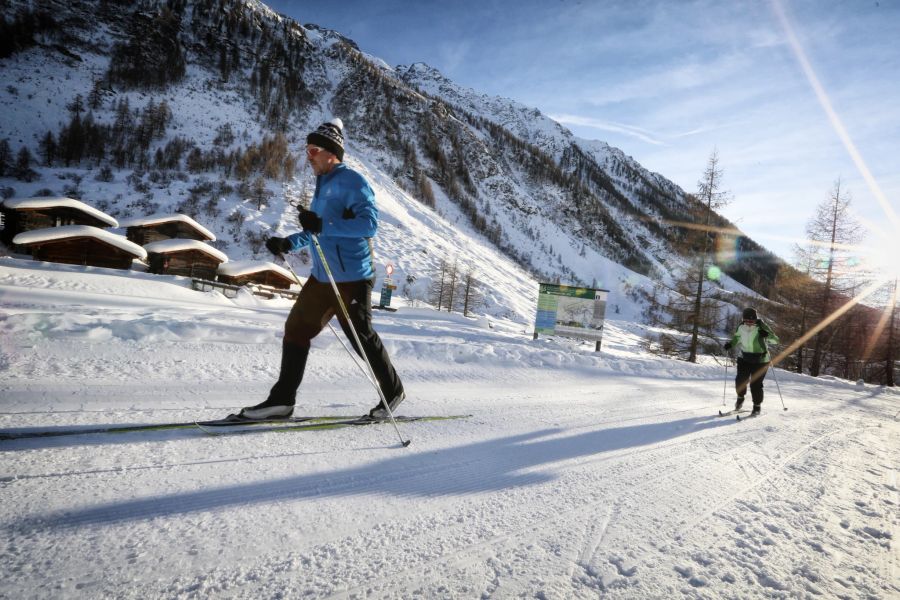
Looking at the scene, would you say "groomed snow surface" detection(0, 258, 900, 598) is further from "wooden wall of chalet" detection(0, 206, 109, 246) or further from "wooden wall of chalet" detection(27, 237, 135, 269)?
"wooden wall of chalet" detection(0, 206, 109, 246)

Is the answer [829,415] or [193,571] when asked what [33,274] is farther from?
[829,415]

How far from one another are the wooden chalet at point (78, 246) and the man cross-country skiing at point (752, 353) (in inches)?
1157

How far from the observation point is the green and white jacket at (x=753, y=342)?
530cm

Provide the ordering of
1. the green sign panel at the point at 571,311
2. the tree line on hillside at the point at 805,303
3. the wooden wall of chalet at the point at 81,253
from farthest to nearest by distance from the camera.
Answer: the wooden wall of chalet at the point at 81,253
the tree line on hillside at the point at 805,303
the green sign panel at the point at 571,311

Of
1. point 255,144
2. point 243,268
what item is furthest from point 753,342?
point 255,144

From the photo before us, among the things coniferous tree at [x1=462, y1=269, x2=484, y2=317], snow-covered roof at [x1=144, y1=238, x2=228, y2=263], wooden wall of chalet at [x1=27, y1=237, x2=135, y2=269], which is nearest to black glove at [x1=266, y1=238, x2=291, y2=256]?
wooden wall of chalet at [x1=27, y1=237, x2=135, y2=269]

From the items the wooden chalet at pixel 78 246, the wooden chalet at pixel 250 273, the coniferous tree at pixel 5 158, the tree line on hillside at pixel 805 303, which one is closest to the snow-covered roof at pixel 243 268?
the wooden chalet at pixel 250 273

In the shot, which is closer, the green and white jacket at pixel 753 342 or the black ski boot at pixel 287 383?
the black ski boot at pixel 287 383

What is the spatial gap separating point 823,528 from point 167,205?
48.6 metres

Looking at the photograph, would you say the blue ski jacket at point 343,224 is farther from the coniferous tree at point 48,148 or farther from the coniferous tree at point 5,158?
the coniferous tree at point 48,148

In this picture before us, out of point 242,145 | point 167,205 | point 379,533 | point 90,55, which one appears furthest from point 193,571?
point 90,55

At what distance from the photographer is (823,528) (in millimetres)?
1764

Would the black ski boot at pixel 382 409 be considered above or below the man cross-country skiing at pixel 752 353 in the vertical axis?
below

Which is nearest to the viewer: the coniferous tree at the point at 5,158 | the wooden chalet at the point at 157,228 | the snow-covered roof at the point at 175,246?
the snow-covered roof at the point at 175,246
